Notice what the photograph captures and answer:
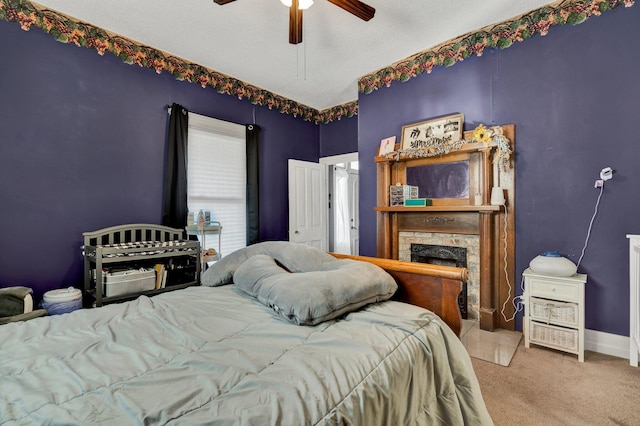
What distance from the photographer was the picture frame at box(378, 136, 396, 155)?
11.9 ft

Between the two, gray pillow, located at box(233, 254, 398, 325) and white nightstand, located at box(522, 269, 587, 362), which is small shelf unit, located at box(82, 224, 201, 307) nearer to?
gray pillow, located at box(233, 254, 398, 325)

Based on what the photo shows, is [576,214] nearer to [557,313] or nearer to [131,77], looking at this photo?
[557,313]

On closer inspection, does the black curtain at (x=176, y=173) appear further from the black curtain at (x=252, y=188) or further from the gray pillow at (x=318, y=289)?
the gray pillow at (x=318, y=289)

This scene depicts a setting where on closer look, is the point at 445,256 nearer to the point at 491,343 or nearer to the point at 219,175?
the point at 491,343

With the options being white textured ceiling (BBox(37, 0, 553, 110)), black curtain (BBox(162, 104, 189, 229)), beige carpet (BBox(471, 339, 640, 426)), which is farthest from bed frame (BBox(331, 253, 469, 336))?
black curtain (BBox(162, 104, 189, 229))

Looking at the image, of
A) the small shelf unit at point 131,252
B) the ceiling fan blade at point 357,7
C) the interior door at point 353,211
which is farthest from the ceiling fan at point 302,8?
the interior door at point 353,211

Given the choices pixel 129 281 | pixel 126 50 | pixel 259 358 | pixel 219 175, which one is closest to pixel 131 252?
pixel 129 281

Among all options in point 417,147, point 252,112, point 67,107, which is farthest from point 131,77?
point 417,147

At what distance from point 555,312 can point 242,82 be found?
432cm

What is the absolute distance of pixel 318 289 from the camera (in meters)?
1.34

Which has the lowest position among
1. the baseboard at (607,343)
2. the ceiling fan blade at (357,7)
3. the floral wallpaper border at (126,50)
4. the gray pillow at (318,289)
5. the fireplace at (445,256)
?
the baseboard at (607,343)

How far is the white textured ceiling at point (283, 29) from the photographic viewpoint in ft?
8.45

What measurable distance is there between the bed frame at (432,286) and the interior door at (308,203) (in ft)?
9.48

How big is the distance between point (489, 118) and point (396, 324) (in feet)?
8.83
